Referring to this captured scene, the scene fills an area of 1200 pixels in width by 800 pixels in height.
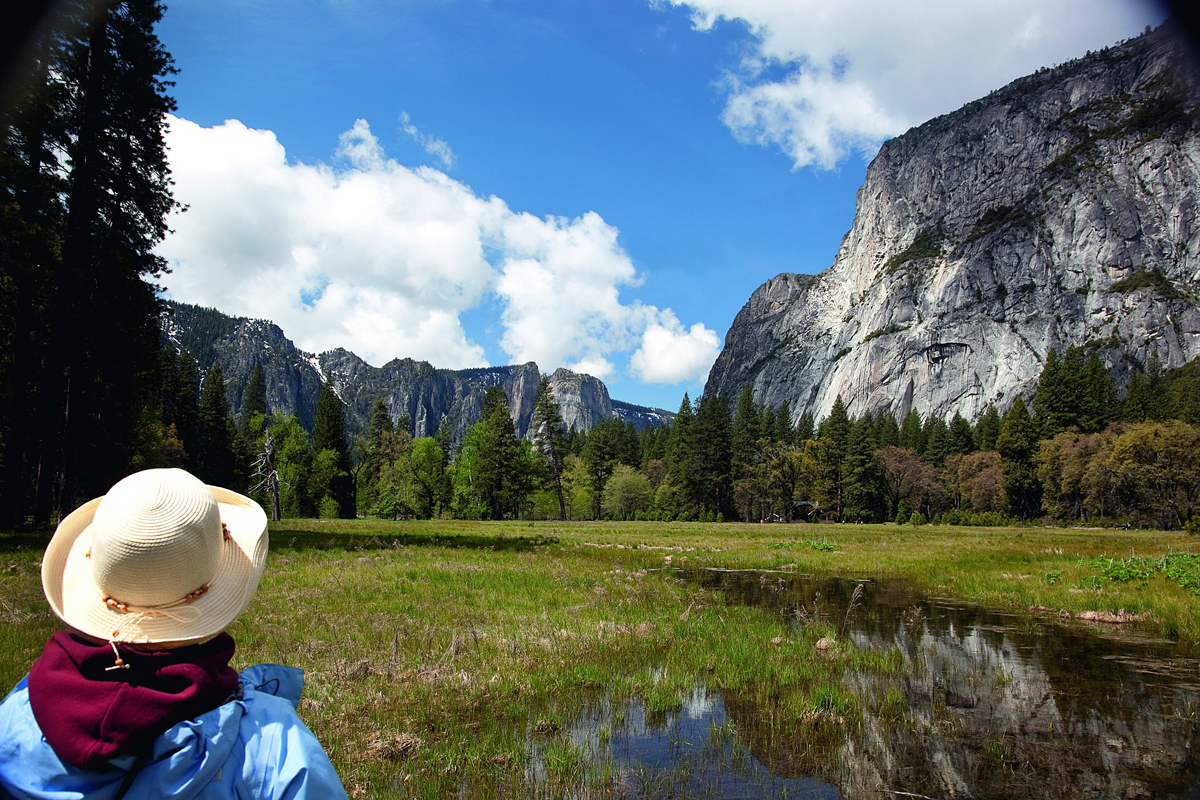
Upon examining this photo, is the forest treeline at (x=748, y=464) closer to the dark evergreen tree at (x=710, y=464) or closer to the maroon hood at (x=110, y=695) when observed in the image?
the dark evergreen tree at (x=710, y=464)

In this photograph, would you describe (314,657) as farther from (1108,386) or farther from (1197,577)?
(1108,386)

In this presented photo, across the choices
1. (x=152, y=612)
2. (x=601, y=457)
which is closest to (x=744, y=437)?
(x=601, y=457)

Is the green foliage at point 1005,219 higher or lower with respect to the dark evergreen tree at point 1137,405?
higher

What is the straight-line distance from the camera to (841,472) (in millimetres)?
87375

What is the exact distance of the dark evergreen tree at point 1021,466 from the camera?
77625 millimetres

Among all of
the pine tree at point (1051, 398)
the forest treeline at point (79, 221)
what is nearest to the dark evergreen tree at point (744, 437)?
the pine tree at point (1051, 398)

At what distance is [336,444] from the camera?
80312 mm

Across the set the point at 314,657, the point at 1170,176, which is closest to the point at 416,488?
the point at 314,657

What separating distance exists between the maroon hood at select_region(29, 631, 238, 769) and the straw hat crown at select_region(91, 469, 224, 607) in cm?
21

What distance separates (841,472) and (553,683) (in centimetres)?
8739

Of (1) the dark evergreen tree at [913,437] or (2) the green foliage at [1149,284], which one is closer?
(1) the dark evergreen tree at [913,437]

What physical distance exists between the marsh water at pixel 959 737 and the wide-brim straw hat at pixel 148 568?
4.31 m

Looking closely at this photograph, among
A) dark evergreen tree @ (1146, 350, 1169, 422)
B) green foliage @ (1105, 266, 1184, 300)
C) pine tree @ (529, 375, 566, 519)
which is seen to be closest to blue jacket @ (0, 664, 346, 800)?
pine tree @ (529, 375, 566, 519)

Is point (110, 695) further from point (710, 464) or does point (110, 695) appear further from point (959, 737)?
point (710, 464)
